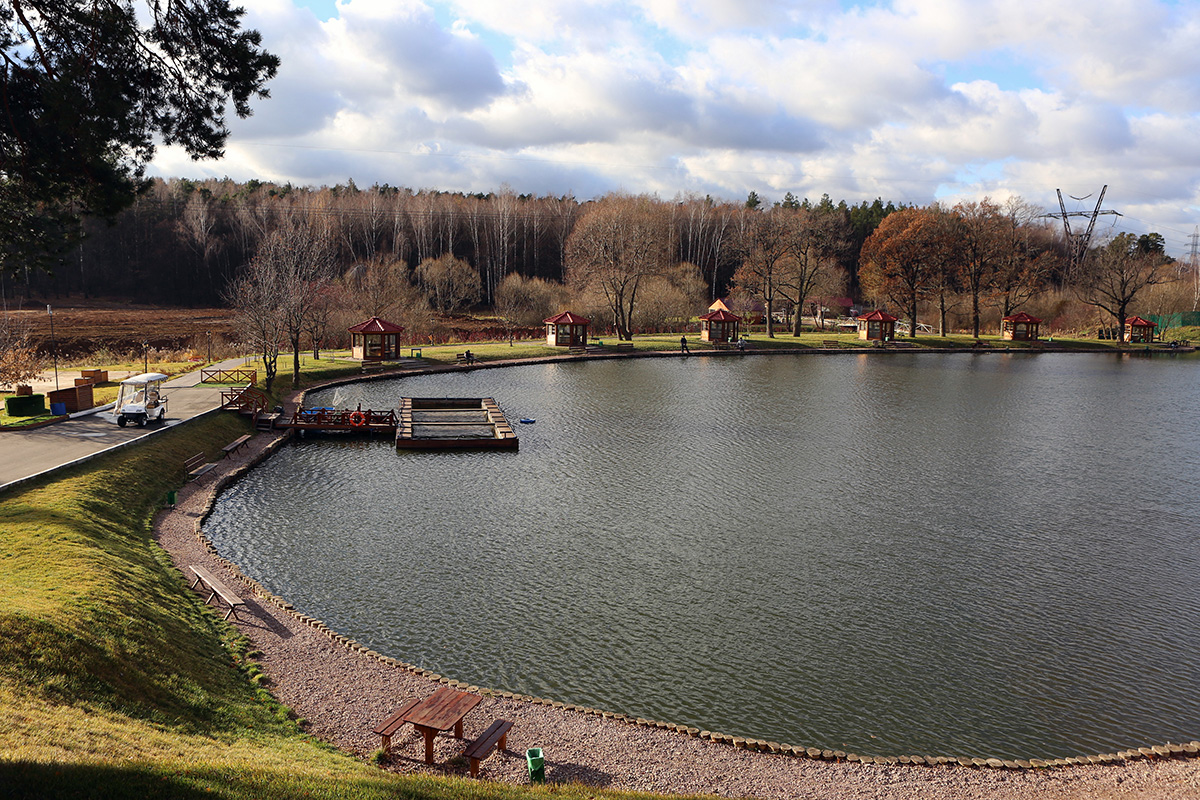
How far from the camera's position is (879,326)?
255 feet

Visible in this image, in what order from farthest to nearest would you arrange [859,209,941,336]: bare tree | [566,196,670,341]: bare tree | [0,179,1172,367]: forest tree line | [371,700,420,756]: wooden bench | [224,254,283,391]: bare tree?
1. [859,209,941,336]: bare tree
2. [0,179,1172,367]: forest tree line
3. [566,196,670,341]: bare tree
4. [224,254,283,391]: bare tree
5. [371,700,420,756]: wooden bench

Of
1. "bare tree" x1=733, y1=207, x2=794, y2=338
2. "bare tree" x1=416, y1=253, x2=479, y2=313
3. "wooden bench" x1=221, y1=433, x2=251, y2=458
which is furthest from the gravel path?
"bare tree" x1=416, y1=253, x2=479, y2=313

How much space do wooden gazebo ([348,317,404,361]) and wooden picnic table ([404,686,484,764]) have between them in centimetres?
4259

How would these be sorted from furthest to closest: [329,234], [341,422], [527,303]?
1. [329,234]
2. [527,303]
3. [341,422]

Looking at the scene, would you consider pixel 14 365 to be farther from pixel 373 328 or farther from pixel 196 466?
pixel 373 328

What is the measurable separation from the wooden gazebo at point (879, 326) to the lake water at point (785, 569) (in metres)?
40.9

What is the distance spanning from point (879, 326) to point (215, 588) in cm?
7349

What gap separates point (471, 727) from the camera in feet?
38.8

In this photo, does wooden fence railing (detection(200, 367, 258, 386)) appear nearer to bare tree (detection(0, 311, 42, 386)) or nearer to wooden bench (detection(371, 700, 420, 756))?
bare tree (detection(0, 311, 42, 386))

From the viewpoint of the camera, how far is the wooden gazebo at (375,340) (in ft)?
170

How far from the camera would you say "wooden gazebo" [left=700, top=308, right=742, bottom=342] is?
71625mm

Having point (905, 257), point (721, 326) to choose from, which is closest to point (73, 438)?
point (721, 326)

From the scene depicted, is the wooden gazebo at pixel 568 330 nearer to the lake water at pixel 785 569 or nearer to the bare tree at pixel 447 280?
the bare tree at pixel 447 280

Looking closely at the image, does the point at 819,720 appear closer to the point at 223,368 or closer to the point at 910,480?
the point at 910,480
